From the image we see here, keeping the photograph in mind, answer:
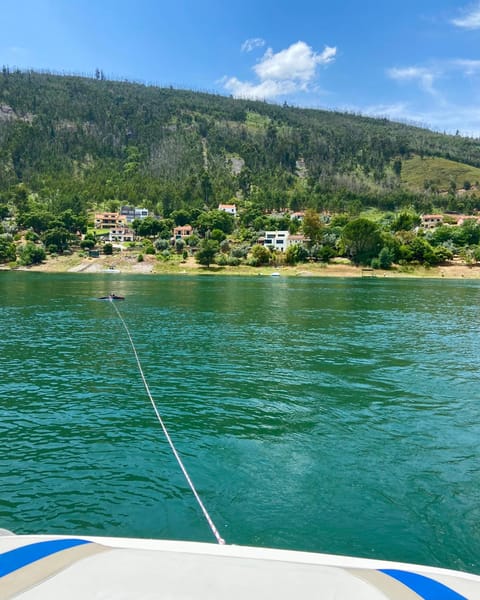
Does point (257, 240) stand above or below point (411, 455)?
above

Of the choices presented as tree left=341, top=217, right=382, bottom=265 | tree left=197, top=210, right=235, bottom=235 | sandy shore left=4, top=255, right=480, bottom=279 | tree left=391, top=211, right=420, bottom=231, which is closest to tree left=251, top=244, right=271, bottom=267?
sandy shore left=4, top=255, right=480, bottom=279

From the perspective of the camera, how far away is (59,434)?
18.2 metres

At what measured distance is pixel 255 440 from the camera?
17.8 metres

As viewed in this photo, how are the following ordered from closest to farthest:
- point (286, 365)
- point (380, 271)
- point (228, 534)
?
point (228, 534) → point (286, 365) → point (380, 271)

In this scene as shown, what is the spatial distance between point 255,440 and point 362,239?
14287 cm

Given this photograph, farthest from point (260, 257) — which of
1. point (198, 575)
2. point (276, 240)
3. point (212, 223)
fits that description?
point (198, 575)

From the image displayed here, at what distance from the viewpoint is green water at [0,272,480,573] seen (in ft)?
39.9

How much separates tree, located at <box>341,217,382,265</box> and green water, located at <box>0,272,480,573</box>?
115 m

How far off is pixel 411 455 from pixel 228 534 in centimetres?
840

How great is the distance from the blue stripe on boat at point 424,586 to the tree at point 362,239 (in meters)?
151

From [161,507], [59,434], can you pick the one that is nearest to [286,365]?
[59,434]

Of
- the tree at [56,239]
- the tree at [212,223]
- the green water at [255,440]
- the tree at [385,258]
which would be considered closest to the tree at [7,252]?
the tree at [56,239]

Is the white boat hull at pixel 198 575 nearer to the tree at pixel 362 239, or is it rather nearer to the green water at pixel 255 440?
the green water at pixel 255 440

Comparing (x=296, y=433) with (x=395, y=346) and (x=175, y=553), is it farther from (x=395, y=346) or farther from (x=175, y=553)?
(x=395, y=346)
